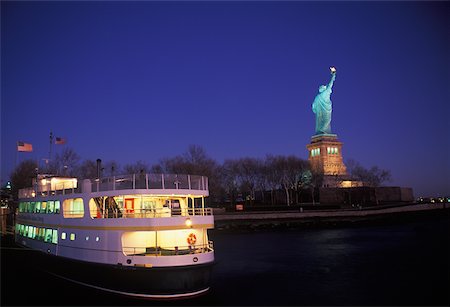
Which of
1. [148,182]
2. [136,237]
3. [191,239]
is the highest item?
[148,182]

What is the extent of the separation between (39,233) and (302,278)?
2104 centimetres

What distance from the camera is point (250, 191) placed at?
104 meters

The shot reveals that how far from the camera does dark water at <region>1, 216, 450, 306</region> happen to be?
24.4m

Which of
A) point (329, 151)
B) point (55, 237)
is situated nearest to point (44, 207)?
point (55, 237)

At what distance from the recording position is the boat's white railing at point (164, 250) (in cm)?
2223

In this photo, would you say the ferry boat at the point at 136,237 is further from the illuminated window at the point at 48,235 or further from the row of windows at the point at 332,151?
the row of windows at the point at 332,151

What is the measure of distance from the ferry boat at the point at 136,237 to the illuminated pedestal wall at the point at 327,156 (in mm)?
102171

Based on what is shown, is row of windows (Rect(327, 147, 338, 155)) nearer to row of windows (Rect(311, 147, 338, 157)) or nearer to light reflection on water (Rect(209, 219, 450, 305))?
row of windows (Rect(311, 147, 338, 157))

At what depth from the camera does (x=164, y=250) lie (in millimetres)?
23141

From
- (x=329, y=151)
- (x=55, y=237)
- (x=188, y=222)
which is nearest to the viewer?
(x=188, y=222)

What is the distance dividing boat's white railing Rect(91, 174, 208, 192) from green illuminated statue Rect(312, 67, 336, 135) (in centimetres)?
12138

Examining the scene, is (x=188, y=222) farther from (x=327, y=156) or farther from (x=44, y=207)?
(x=327, y=156)

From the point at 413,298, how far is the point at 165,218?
16.6 metres

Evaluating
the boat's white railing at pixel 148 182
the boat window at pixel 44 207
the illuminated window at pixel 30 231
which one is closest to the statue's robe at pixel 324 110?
the illuminated window at pixel 30 231
